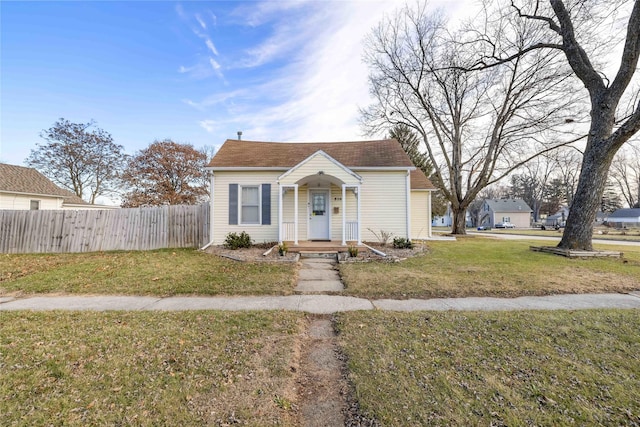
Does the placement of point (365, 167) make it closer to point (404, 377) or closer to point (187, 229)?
point (187, 229)

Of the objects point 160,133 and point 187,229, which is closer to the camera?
point 187,229

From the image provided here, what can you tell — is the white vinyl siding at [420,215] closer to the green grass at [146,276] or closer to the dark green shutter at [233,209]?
the dark green shutter at [233,209]

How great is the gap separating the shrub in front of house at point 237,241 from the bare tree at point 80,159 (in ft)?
74.7

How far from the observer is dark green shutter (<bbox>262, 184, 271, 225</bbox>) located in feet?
37.9

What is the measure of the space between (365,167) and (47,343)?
1054 centimetres

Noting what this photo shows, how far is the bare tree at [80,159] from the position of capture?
2369 cm

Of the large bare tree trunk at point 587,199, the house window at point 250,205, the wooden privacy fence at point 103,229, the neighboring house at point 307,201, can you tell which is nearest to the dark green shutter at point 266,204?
the neighboring house at point 307,201

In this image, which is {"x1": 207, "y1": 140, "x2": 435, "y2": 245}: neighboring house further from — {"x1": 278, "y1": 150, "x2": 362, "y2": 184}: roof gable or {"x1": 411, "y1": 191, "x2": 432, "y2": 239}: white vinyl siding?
{"x1": 411, "y1": 191, "x2": 432, "y2": 239}: white vinyl siding

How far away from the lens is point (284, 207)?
11695 mm

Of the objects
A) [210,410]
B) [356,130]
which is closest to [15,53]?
[210,410]

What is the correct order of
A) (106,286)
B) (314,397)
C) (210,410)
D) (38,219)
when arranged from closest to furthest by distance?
(210,410) → (314,397) → (106,286) → (38,219)

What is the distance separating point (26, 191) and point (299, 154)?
19447mm

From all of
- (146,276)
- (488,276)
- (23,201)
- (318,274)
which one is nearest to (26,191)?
(23,201)

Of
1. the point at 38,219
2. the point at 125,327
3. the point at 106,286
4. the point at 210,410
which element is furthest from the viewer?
the point at 38,219
